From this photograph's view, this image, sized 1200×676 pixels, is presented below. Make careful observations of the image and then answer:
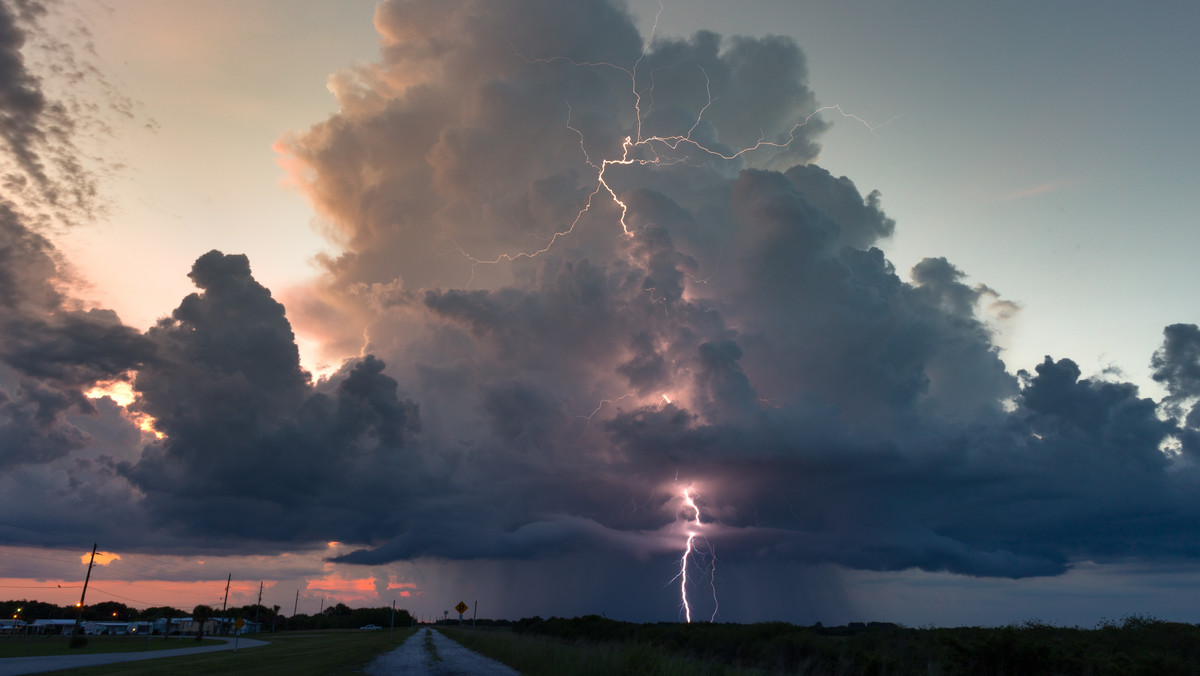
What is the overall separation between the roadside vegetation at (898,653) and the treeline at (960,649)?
49 mm

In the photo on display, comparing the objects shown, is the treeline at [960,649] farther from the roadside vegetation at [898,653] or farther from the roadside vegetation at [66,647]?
the roadside vegetation at [66,647]

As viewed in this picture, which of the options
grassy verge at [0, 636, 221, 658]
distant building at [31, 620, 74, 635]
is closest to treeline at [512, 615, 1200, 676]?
grassy verge at [0, 636, 221, 658]

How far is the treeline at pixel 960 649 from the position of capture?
29547 millimetres

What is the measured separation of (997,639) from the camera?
30406 millimetres

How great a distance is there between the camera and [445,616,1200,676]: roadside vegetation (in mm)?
26000

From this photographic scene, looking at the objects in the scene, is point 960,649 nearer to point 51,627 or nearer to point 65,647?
point 65,647

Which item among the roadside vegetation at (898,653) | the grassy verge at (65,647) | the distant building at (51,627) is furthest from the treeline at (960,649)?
the distant building at (51,627)

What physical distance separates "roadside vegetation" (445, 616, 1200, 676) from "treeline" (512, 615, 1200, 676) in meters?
0.05

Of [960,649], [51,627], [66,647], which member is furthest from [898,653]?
[51,627]

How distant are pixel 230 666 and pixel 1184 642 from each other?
6009cm

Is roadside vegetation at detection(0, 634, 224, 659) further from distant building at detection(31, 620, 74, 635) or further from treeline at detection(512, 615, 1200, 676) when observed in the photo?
distant building at detection(31, 620, 74, 635)

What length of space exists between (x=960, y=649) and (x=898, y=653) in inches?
331

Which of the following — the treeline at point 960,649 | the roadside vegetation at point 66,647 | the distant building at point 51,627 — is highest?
the treeline at point 960,649

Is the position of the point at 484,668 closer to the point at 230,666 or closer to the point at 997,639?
the point at 230,666
